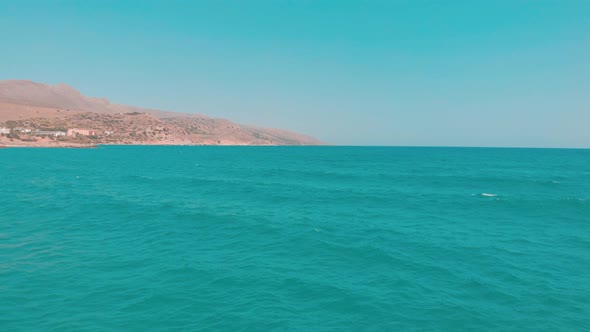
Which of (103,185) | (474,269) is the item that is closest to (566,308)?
(474,269)

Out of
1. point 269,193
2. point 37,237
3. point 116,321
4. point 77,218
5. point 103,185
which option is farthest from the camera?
point 103,185

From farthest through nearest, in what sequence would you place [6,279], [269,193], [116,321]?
[269,193] < [6,279] < [116,321]

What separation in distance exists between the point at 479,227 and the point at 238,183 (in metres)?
48.7

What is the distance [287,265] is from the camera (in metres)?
25.5

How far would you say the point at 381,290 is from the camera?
21.5 metres

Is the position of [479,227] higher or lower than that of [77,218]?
higher

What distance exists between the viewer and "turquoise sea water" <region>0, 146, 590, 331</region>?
59.2ft

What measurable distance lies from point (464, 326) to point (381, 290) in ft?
17.3

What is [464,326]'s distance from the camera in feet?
57.6

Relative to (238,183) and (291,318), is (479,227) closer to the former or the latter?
(291,318)

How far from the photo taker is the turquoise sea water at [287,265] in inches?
711

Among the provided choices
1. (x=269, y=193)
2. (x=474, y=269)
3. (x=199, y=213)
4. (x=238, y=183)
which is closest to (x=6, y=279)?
(x=199, y=213)

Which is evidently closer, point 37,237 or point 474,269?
point 474,269

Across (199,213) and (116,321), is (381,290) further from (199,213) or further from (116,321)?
(199,213)
